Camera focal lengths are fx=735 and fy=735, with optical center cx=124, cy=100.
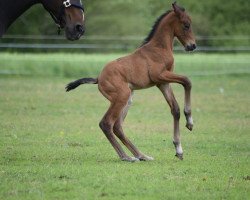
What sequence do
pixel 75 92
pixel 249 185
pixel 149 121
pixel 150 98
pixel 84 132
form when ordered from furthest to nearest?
pixel 75 92 < pixel 150 98 < pixel 149 121 < pixel 84 132 < pixel 249 185

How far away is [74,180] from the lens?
8492 mm

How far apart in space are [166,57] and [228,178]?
7.53 feet

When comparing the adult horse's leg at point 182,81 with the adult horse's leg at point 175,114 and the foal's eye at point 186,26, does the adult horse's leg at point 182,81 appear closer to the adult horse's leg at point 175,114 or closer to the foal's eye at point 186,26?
the adult horse's leg at point 175,114

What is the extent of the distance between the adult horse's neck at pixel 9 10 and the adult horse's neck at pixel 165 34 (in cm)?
193

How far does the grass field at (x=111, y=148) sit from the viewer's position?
8.07 m

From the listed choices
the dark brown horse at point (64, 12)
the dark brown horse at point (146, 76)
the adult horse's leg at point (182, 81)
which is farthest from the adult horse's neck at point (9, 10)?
the adult horse's leg at point (182, 81)

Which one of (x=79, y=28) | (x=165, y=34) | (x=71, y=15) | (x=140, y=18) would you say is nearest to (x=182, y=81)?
(x=165, y=34)

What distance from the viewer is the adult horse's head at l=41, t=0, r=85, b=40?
9648 mm

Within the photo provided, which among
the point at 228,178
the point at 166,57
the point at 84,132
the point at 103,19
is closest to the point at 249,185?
the point at 228,178

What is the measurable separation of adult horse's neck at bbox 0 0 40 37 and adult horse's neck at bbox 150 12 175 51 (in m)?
1.93

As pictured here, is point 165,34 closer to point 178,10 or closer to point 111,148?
point 178,10

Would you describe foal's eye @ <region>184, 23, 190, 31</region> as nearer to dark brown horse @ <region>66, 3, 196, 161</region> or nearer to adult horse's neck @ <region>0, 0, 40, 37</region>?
dark brown horse @ <region>66, 3, 196, 161</region>

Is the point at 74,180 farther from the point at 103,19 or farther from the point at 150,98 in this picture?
the point at 103,19

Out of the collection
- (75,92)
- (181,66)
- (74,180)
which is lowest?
(181,66)
